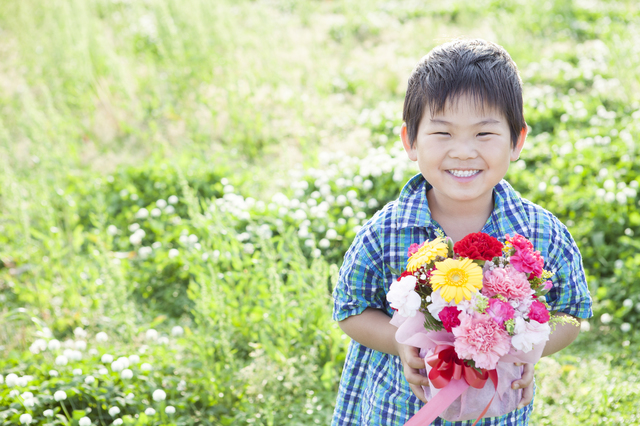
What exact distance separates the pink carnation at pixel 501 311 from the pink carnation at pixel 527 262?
88 millimetres

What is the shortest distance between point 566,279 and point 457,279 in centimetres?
49

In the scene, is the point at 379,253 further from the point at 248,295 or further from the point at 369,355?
the point at 248,295

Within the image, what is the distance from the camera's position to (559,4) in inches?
312

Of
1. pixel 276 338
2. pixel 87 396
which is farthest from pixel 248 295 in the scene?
pixel 87 396

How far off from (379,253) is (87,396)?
162cm

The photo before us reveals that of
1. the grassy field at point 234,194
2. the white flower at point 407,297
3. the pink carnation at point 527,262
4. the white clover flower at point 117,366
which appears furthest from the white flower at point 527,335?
the white clover flower at point 117,366

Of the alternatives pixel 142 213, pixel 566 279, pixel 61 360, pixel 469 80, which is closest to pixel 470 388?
pixel 566 279

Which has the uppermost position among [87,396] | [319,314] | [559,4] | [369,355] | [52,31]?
[559,4]

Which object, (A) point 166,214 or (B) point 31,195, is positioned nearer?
(B) point 31,195

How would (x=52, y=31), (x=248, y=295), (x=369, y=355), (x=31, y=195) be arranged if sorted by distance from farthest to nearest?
(x=52, y=31) → (x=31, y=195) → (x=248, y=295) → (x=369, y=355)

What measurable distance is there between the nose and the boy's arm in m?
0.46

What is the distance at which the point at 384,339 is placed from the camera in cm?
139

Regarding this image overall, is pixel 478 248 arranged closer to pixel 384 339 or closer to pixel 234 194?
pixel 384 339

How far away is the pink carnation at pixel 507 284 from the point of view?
1114 millimetres
